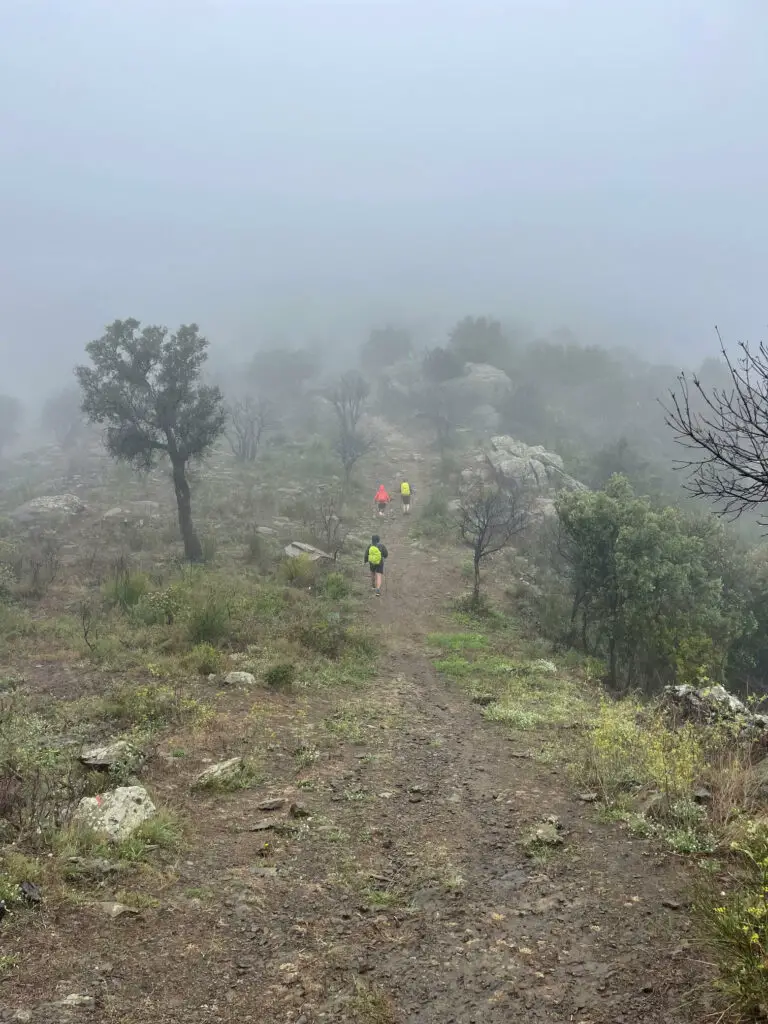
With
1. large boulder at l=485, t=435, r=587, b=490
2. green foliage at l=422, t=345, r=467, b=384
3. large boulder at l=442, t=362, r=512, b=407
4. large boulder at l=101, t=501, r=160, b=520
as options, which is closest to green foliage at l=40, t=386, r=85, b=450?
large boulder at l=101, t=501, r=160, b=520

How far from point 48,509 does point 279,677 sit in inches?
896

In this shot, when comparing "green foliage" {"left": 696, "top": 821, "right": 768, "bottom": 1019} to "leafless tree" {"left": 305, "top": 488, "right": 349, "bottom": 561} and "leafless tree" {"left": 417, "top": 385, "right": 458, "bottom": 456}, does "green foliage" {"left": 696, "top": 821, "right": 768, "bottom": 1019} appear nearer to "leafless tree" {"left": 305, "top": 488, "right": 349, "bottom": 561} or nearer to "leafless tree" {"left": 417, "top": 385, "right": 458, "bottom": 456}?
"leafless tree" {"left": 305, "top": 488, "right": 349, "bottom": 561}

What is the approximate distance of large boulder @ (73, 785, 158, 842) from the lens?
5.57 metres

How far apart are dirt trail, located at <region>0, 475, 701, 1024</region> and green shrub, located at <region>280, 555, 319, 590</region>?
11.1 m

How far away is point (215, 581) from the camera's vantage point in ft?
57.0

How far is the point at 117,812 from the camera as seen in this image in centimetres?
582

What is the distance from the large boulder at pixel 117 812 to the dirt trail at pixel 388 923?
Answer: 567mm

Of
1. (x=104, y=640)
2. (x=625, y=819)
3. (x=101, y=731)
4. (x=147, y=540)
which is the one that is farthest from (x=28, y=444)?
(x=625, y=819)

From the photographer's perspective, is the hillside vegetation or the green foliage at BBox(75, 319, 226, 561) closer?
the hillside vegetation

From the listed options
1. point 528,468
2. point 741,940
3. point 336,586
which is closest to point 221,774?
point 741,940

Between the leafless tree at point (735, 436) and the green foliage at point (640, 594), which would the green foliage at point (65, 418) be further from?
the leafless tree at point (735, 436)

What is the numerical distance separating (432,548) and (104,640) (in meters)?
15.4

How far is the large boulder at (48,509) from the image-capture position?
27.1 m

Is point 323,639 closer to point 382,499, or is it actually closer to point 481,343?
point 382,499
